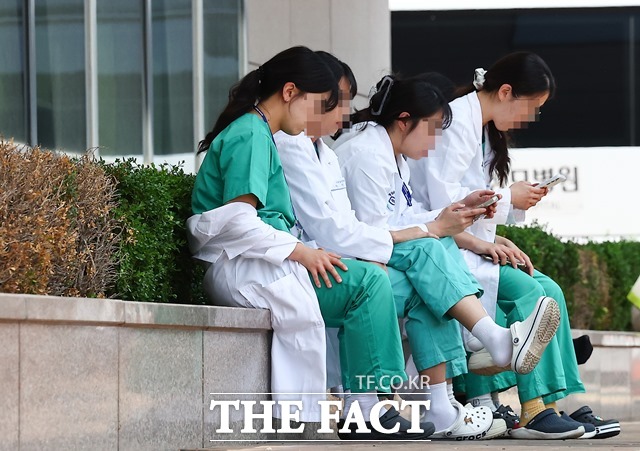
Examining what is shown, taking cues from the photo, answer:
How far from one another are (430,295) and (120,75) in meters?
4.96

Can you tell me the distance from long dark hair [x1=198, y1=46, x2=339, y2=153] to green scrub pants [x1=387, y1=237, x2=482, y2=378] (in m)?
0.74

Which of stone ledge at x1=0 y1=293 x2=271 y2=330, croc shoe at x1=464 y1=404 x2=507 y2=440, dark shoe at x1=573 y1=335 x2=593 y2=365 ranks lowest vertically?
croc shoe at x1=464 y1=404 x2=507 y2=440

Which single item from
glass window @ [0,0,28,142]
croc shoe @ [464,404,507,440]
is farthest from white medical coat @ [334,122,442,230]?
glass window @ [0,0,28,142]

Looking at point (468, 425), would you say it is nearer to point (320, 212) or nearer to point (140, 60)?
point (320, 212)

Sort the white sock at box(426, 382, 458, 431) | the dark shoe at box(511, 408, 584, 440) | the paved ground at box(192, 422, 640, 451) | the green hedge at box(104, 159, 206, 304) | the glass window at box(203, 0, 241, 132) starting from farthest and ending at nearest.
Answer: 1. the glass window at box(203, 0, 241, 132)
2. the dark shoe at box(511, 408, 584, 440)
3. the white sock at box(426, 382, 458, 431)
4. the green hedge at box(104, 159, 206, 304)
5. the paved ground at box(192, 422, 640, 451)

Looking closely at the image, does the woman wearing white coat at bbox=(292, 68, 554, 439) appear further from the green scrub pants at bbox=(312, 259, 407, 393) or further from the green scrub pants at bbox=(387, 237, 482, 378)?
the green scrub pants at bbox=(312, 259, 407, 393)

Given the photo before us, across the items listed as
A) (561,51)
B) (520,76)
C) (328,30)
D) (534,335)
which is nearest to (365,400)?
(534,335)

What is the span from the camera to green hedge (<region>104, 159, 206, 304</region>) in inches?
197

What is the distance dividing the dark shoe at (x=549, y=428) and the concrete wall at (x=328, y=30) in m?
6.10

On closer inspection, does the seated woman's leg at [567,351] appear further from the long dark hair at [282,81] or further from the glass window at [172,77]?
the glass window at [172,77]

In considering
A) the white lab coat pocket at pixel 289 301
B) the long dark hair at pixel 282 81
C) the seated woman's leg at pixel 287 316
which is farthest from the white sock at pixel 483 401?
the long dark hair at pixel 282 81

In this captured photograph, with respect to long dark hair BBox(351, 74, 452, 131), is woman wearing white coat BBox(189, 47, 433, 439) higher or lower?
lower

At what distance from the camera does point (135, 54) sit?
1005cm

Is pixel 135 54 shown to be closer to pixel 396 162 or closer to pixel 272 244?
pixel 396 162
